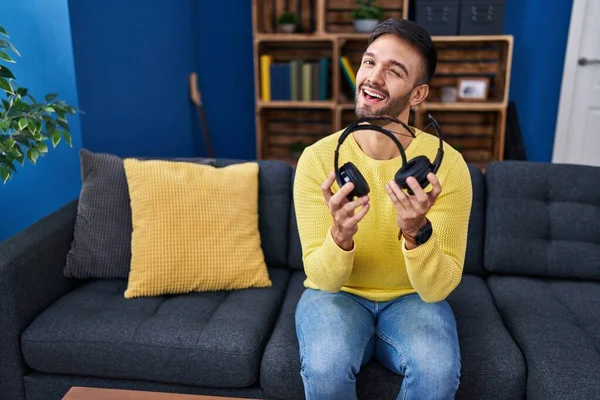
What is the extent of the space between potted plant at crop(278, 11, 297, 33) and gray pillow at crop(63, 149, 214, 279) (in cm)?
175

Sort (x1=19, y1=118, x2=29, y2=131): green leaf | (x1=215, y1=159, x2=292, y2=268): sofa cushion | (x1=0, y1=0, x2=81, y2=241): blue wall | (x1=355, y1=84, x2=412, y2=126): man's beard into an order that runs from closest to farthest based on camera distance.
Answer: (x1=355, y1=84, x2=412, y2=126): man's beard → (x1=19, y1=118, x2=29, y2=131): green leaf → (x1=215, y1=159, x2=292, y2=268): sofa cushion → (x1=0, y1=0, x2=81, y2=241): blue wall

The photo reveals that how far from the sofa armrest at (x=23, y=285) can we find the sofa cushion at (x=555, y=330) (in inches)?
52.5

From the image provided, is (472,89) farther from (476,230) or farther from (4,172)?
(4,172)

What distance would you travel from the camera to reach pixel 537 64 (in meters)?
3.55

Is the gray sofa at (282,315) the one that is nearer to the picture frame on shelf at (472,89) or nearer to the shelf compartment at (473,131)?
the picture frame on shelf at (472,89)

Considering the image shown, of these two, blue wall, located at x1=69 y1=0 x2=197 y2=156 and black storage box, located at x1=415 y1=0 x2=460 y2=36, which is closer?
blue wall, located at x1=69 y1=0 x2=197 y2=156

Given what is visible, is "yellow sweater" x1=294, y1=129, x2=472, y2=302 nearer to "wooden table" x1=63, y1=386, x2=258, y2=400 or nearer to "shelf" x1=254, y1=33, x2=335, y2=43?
"wooden table" x1=63, y1=386, x2=258, y2=400

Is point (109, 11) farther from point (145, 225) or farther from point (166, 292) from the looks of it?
point (166, 292)

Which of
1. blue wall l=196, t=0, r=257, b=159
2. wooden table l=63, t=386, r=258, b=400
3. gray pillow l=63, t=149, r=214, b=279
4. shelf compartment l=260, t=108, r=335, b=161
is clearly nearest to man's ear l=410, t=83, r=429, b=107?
wooden table l=63, t=386, r=258, b=400

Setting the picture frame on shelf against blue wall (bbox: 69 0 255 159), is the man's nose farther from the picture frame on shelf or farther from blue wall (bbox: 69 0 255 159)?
the picture frame on shelf

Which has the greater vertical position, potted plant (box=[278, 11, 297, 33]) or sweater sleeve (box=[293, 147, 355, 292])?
Answer: potted plant (box=[278, 11, 297, 33])

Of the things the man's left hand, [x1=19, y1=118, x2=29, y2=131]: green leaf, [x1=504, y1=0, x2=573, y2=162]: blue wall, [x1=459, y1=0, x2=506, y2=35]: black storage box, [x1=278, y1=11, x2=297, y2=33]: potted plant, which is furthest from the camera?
[x1=504, y1=0, x2=573, y2=162]: blue wall

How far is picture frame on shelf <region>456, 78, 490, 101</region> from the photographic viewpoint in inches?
127

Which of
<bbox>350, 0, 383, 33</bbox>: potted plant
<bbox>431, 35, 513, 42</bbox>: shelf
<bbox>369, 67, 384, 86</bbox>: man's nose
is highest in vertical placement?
<bbox>350, 0, 383, 33</bbox>: potted plant
